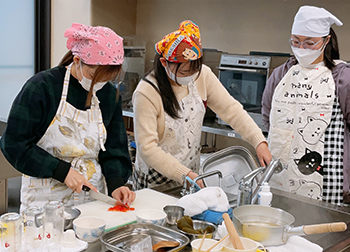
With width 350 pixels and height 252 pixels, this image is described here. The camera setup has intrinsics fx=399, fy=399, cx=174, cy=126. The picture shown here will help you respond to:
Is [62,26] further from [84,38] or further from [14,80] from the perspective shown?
[84,38]

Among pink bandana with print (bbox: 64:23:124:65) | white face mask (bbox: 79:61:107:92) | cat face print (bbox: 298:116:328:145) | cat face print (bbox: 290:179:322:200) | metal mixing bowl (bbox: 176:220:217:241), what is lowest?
cat face print (bbox: 290:179:322:200)

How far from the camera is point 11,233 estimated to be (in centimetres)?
99

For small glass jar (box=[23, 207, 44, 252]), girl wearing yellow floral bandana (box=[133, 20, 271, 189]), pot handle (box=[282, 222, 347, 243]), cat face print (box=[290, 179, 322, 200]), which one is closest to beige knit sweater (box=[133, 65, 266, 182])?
girl wearing yellow floral bandana (box=[133, 20, 271, 189])

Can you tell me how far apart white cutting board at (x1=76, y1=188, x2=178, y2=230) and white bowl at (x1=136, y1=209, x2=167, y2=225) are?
0.17 ft

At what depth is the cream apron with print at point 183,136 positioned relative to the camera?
1763mm

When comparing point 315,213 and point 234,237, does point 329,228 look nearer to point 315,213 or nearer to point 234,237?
point 234,237

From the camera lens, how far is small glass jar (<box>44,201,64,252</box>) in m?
1.05

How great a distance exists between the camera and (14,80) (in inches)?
149

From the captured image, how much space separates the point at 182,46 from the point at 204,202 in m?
0.63

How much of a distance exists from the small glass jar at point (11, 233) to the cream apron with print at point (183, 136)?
2.81ft

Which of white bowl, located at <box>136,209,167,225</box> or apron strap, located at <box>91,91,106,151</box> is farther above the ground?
apron strap, located at <box>91,91,106,151</box>

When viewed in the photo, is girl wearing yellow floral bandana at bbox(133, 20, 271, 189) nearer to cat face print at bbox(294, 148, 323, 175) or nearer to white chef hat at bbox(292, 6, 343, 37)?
cat face print at bbox(294, 148, 323, 175)

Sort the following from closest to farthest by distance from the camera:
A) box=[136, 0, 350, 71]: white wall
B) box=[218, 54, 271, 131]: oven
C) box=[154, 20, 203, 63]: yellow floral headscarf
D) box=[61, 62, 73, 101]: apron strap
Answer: box=[61, 62, 73, 101]: apron strap → box=[154, 20, 203, 63]: yellow floral headscarf → box=[218, 54, 271, 131]: oven → box=[136, 0, 350, 71]: white wall

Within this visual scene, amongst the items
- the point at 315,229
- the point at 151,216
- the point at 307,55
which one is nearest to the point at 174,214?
the point at 151,216
